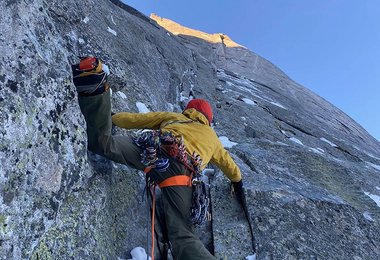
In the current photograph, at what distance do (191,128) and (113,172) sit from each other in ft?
4.82

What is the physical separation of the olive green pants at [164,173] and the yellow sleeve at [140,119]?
0.71 metres

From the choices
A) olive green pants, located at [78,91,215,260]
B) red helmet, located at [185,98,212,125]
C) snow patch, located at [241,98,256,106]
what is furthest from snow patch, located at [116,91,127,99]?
snow patch, located at [241,98,256,106]

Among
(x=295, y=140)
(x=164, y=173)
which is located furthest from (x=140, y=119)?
(x=295, y=140)

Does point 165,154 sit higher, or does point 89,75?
point 89,75

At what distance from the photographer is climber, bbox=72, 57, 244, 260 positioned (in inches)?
194

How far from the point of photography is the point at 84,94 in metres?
4.93

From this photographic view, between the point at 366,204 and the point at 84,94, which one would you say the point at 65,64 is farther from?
the point at 366,204

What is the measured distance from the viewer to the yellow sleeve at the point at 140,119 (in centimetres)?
657

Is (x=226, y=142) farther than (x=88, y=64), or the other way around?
(x=226, y=142)

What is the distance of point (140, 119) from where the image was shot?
6.63 metres

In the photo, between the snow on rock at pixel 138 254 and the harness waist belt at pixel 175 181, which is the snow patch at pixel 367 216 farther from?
the snow on rock at pixel 138 254

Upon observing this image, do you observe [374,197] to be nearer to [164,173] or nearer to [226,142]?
[226,142]

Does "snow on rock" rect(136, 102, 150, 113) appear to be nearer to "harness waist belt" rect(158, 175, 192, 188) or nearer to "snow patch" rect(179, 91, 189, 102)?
"harness waist belt" rect(158, 175, 192, 188)

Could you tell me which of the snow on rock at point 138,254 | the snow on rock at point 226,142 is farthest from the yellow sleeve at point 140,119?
the snow on rock at point 226,142
